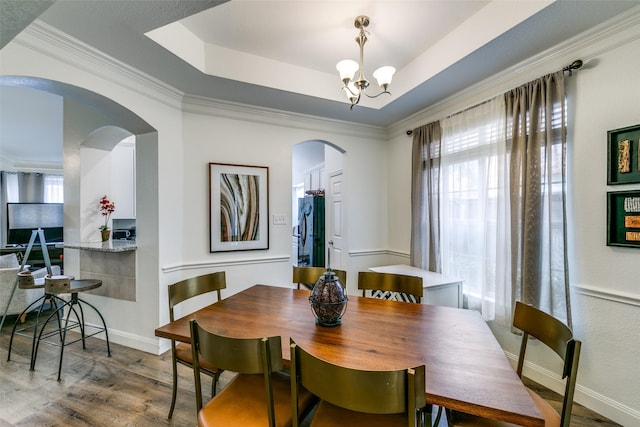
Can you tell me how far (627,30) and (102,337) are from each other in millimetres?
5056

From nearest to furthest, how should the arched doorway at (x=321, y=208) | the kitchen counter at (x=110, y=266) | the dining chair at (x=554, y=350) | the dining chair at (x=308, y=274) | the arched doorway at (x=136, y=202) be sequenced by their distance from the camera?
the dining chair at (x=554, y=350) → the dining chair at (x=308, y=274) → the arched doorway at (x=136, y=202) → the kitchen counter at (x=110, y=266) → the arched doorway at (x=321, y=208)

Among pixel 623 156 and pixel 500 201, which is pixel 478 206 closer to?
pixel 500 201

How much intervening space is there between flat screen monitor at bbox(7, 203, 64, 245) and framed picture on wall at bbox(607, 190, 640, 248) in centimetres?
841

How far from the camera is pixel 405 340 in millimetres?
1379

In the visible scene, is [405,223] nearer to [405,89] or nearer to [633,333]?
[405,89]

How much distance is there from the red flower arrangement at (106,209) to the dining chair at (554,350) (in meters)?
3.66

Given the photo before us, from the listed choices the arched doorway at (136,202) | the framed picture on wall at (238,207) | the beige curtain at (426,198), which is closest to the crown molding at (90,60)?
the arched doorway at (136,202)

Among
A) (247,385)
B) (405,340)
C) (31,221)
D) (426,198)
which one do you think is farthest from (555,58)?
(31,221)

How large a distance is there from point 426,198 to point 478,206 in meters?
0.61

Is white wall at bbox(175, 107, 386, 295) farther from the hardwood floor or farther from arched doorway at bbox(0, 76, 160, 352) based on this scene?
the hardwood floor

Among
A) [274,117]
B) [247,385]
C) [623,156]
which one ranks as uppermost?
[274,117]

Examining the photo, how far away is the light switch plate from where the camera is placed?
3387mm

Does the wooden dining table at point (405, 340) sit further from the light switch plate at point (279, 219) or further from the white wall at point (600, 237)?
the light switch plate at point (279, 219)

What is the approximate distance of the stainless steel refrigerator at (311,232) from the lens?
5137mm
